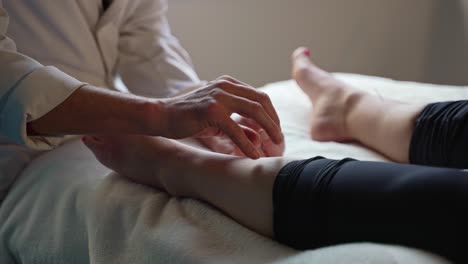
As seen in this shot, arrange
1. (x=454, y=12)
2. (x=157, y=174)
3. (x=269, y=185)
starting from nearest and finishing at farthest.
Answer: (x=269, y=185), (x=157, y=174), (x=454, y=12)

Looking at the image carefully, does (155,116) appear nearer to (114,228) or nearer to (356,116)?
(114,228)

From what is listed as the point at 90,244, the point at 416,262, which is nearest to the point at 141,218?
the point at 90,244

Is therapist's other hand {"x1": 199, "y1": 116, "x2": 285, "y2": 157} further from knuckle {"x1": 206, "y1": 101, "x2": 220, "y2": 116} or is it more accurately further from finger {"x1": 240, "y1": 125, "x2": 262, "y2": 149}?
knuckle {"x1": 206, "y1": 101, "x2": 220, "y2": 116}

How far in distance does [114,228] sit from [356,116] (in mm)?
494

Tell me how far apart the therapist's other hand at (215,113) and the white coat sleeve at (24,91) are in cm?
14

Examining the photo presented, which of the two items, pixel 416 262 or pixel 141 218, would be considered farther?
pixel 141 218

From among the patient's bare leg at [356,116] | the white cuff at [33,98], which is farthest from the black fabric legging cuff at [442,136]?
the white cuff at [33,98]

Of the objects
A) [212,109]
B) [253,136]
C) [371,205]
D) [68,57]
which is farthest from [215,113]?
[68,57]

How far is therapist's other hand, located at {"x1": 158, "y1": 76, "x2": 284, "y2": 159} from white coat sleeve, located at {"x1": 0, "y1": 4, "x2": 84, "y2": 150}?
14cm

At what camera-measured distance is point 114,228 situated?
2.29 feet

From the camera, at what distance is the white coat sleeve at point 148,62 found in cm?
109

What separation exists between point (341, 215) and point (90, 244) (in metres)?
0.32

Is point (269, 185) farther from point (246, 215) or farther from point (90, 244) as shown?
point (90, 244)

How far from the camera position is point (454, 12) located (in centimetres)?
187
